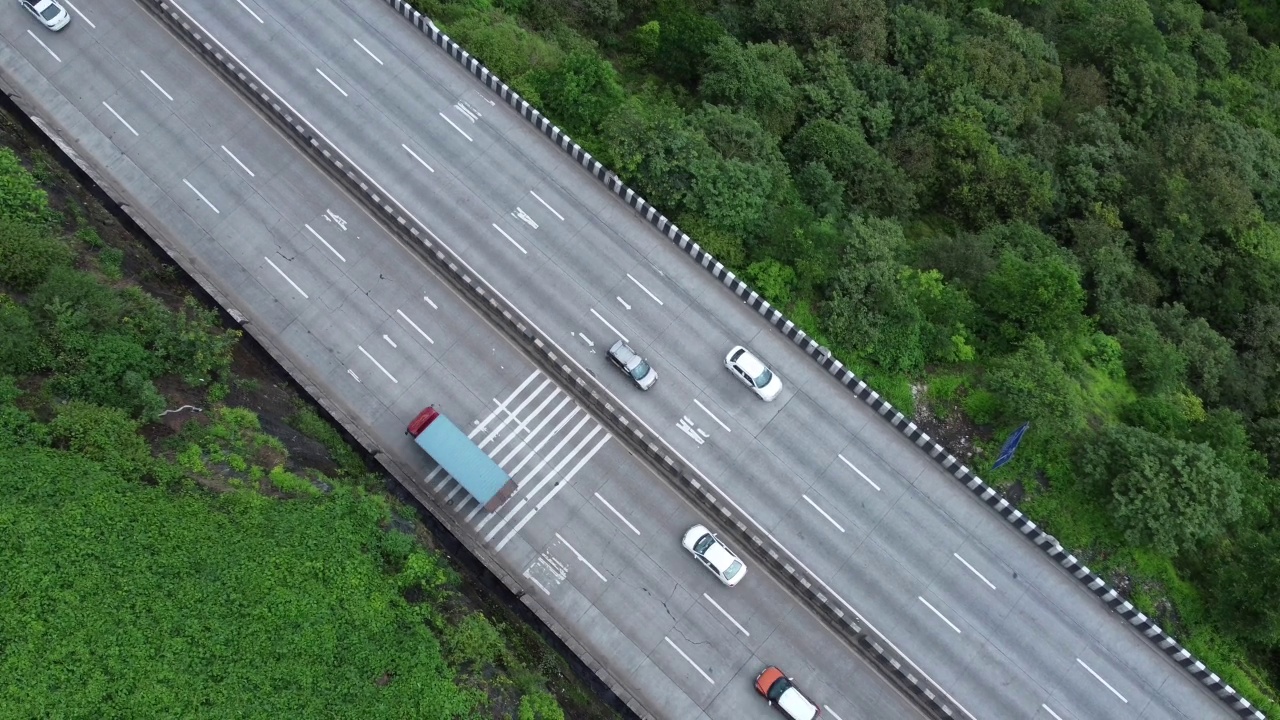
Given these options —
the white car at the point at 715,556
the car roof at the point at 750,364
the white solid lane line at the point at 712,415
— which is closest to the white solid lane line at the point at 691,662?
the white car at the point at 715,556

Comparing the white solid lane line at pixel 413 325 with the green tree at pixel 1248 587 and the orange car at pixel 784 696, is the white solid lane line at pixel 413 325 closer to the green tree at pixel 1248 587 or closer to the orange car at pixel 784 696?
the orange car at pixel 784 696

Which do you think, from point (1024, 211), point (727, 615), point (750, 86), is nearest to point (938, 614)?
point (727, 615)

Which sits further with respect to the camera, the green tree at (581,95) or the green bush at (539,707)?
the green tree at (581,95)

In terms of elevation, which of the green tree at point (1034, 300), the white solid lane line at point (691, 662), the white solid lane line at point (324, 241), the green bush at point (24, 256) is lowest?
the green bush at point (24, 256)

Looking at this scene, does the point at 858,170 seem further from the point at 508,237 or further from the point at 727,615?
the point at 727,615

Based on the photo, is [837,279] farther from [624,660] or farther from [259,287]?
[259,287]

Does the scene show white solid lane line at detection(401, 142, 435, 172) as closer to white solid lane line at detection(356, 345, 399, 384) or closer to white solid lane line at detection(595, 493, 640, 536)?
white solid lane line at detection(356, 345, 399, 384)

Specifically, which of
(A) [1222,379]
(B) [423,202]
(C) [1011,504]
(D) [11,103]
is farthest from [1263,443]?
(D) [11,103]
